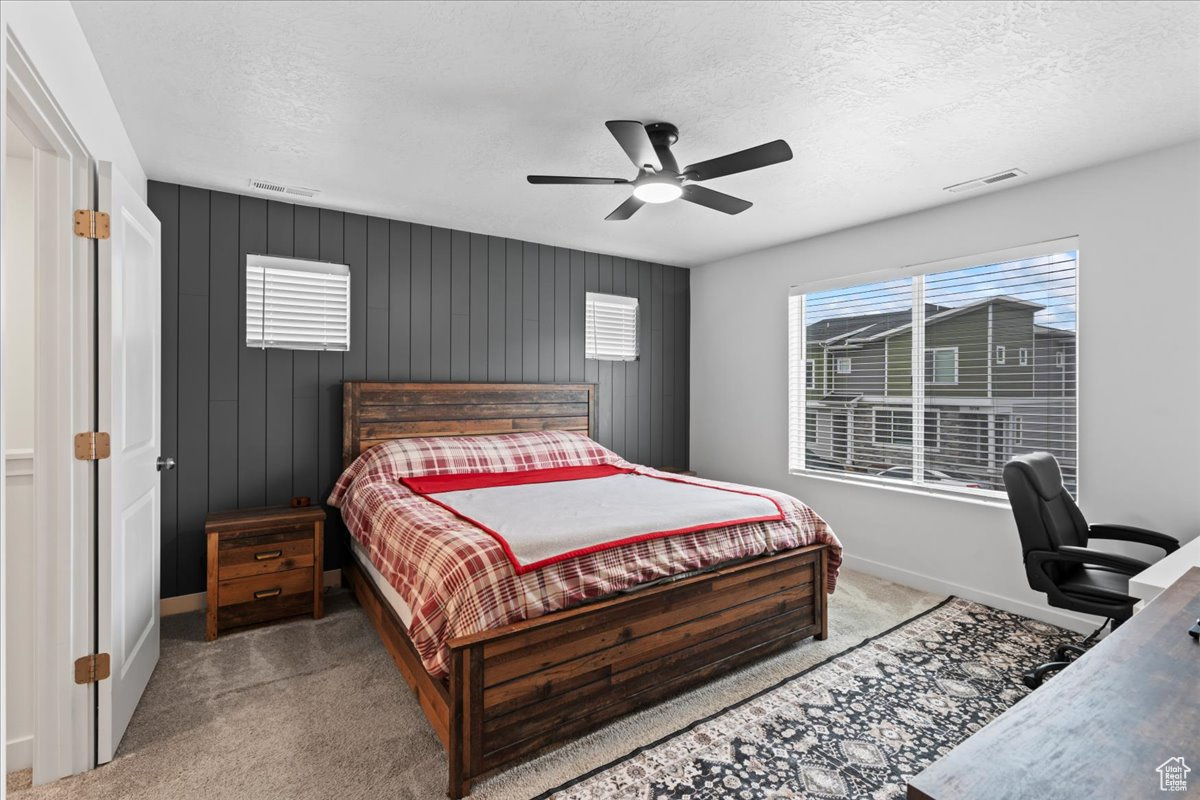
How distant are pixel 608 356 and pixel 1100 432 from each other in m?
3.34

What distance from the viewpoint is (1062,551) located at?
2480 millimetres

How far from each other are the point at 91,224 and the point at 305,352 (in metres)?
1.82

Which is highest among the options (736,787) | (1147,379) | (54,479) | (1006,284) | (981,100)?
(981,100)

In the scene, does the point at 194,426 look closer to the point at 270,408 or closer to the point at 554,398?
the point at 270,408

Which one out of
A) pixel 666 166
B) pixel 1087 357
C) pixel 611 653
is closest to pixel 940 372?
pixel 1087 357

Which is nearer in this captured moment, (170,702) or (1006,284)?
(170,702)

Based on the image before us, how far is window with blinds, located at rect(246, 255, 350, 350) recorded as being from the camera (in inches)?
142

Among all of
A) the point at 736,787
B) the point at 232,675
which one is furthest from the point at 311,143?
the point at 736,787

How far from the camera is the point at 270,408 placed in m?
3.66

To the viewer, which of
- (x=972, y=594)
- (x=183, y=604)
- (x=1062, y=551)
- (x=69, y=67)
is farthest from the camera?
(x=972, y=594)

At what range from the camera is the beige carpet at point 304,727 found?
6.37 feet

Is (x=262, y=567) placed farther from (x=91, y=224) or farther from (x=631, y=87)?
(x=631, y=87)

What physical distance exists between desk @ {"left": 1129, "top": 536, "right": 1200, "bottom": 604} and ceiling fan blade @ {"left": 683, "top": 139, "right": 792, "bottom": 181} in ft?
6.01

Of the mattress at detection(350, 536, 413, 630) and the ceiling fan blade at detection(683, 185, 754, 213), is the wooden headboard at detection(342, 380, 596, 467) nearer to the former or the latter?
the mattress at detection(350, 536, 413, 630)
